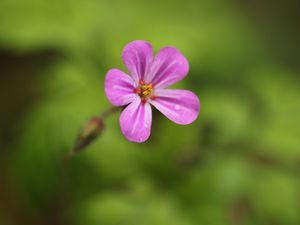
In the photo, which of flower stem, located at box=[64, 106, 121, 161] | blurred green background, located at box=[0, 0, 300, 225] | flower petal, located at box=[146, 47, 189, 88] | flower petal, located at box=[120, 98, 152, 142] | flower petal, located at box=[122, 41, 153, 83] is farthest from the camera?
blurred green background, located at box=[0, 0, 300, 225]

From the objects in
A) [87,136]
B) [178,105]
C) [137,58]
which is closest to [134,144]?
[87,136]

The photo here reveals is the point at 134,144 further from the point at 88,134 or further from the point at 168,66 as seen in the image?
the point at 168,66

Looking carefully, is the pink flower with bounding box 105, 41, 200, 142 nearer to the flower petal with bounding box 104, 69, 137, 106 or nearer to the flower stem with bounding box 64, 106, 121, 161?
the flower petal with bounding box 104, 69, 137, 106

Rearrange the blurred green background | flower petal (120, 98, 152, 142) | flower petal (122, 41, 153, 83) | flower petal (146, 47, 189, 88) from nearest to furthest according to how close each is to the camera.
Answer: flower petal (120, 98, 152, 142), flower petal (122, 41, 153, 83), flower petal (146, 47, 189, 88), the blurred green background

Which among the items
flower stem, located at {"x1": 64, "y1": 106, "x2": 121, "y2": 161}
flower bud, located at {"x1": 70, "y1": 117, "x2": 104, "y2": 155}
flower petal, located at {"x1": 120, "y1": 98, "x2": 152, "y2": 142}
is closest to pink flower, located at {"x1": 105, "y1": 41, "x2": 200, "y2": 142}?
flower petal, located at {"x1": 120, "y1": 98, "x2": 152, "y2": 142}

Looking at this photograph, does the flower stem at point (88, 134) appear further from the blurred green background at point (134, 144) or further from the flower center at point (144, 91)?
the blurred green background at point (134, 144)

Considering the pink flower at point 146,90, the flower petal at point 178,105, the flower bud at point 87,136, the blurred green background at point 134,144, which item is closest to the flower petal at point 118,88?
the pink flower at point 146,90

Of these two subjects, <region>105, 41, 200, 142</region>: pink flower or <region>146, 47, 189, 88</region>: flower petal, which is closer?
<region>105, 41, 200, 142</region>: pink flower
